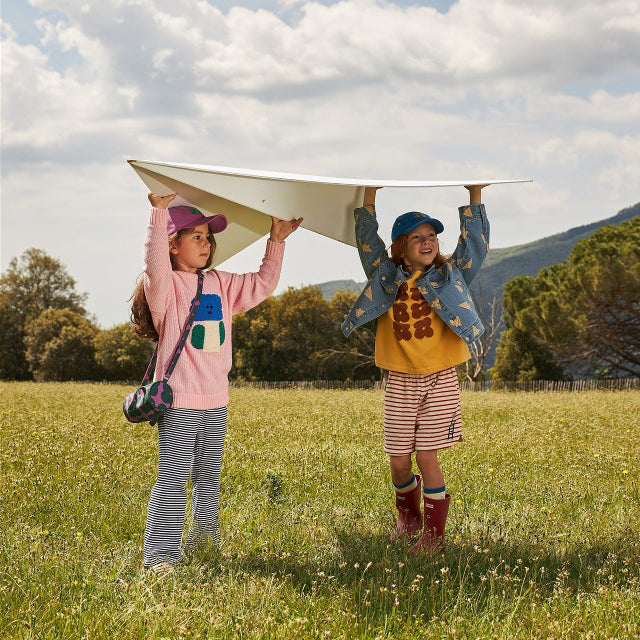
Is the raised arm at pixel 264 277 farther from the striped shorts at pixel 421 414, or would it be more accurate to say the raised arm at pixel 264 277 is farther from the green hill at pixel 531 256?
the green hill at pixel 531 256

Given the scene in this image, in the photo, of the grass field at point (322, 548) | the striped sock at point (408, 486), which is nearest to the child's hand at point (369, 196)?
the striped sock at point (408, 486)

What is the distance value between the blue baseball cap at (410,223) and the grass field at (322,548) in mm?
2132

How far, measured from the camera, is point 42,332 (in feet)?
161

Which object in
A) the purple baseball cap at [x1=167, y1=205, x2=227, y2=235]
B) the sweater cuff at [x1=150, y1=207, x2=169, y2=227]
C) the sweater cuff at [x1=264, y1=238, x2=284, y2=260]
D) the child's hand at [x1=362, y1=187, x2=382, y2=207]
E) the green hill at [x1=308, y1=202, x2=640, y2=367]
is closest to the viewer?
the sweater cuff at [x1=150, y1=207, x2=169, y2=227]

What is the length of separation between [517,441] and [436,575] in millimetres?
5197

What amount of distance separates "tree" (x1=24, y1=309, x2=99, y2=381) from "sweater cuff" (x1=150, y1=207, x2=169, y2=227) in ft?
149

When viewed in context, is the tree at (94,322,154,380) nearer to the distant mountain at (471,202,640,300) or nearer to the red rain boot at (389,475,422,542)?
the red rain boot at (389,475,422,542)

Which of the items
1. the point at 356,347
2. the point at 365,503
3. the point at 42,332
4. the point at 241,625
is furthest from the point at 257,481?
the point at 42,332

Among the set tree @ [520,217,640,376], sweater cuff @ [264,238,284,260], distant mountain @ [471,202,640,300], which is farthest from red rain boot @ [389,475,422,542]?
distant mountain @ [471,202,640,300]

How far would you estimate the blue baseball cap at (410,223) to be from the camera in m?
5.23

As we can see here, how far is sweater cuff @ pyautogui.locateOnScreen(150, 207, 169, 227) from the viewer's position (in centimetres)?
450

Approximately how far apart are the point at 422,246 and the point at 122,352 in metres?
41.5

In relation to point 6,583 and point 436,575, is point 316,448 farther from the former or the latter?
point 6,583

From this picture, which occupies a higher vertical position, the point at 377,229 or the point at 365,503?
the point at 377,229
